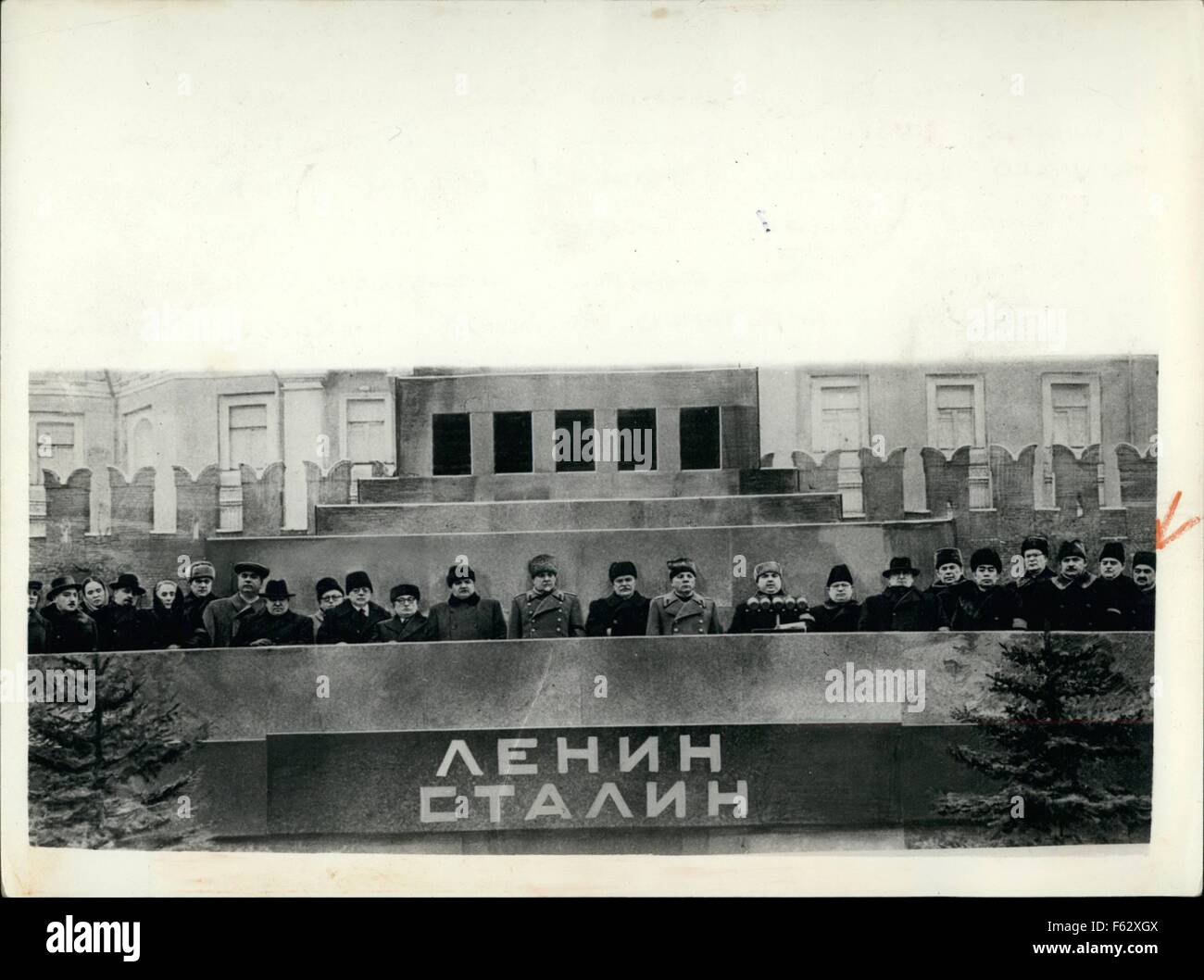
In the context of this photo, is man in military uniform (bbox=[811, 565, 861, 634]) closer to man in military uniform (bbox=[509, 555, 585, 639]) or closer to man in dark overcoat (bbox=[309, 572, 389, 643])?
man in military uniform (bbox=[509, 555, 585, 639])

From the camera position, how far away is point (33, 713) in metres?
2.98

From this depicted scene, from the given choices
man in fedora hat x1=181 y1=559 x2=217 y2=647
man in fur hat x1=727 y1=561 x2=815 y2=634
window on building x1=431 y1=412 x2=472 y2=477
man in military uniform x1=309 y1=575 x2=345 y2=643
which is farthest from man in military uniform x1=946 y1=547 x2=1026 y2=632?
man in fedora hat x1=181 y1=559 x2=217 y2=647

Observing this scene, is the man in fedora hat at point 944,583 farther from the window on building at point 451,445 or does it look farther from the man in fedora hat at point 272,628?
the man in fedora hat at point 272,628

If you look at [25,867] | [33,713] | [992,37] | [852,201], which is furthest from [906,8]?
[25,867]

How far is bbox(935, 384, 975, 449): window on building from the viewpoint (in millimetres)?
2982

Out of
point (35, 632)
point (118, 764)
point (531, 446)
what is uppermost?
point (531, 446)

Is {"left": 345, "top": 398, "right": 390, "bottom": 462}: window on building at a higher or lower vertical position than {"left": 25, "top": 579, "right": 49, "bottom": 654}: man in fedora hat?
higher

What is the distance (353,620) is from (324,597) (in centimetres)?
11

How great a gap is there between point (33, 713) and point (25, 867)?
45cm

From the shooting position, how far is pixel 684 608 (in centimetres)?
297

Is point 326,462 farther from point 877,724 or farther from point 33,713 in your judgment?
point 877,724

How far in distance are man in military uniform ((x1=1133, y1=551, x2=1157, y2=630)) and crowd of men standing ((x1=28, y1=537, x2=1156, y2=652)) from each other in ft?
0.23

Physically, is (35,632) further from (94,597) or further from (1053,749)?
(1053,749)

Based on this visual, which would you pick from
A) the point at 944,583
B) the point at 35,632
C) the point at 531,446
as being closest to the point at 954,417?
the point at 944,583
